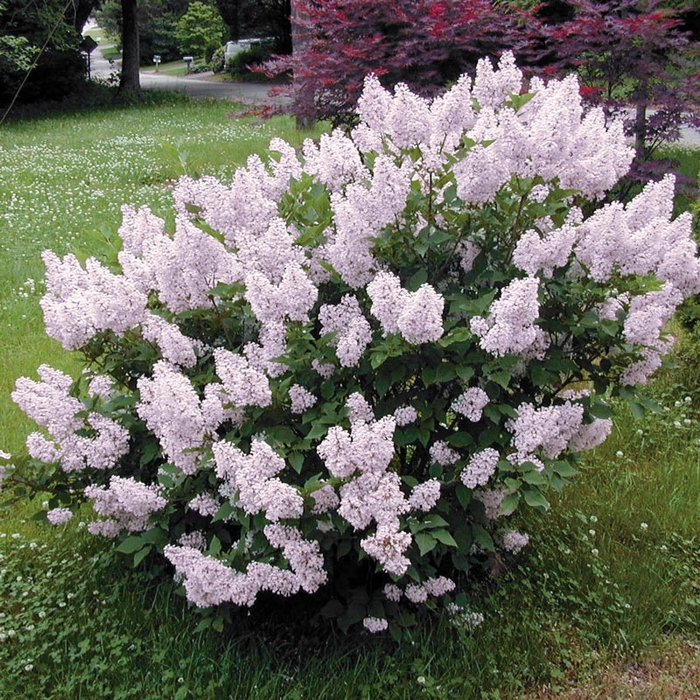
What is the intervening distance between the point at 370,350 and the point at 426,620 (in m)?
1.24

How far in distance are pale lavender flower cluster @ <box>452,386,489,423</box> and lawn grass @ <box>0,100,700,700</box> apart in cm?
96

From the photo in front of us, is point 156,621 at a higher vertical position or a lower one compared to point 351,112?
lower

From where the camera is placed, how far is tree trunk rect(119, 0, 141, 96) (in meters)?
23.7

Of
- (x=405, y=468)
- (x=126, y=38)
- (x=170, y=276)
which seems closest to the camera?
(x=170, y=276)

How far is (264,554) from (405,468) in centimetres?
66

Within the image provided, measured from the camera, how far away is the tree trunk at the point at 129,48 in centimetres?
2366

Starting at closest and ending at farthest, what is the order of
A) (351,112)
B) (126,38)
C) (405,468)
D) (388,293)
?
(388,293) < (405,468) < (351,112) < (126,38)

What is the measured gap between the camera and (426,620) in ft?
10.4

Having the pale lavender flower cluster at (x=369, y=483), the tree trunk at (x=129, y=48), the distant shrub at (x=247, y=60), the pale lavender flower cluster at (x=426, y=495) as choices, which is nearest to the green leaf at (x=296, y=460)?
the pale lavender flower cluster at (x=369, y=483)

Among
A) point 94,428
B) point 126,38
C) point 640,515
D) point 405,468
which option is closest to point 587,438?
point 405,468

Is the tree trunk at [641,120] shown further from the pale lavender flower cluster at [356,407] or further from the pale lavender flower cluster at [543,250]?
the pale lavender flower cluster at [356,407]

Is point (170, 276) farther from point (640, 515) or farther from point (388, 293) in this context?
point (640, 515)

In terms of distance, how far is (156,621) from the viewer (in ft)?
10.4

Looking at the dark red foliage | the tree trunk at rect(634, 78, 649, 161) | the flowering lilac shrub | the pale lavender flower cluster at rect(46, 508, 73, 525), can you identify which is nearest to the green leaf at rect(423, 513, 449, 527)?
the flowering lilac shrub
